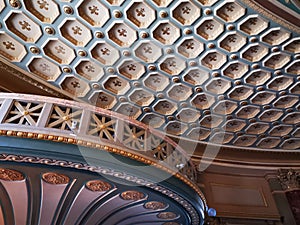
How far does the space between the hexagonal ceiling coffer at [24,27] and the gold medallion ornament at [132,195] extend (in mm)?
4280

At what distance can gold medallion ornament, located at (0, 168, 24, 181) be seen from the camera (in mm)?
4832

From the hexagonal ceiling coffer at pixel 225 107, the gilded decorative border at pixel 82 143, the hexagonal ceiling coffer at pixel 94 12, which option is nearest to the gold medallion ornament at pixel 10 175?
the gilded decorative border at pixel 82 143

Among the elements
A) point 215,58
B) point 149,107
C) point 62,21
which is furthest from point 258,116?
point 62,21

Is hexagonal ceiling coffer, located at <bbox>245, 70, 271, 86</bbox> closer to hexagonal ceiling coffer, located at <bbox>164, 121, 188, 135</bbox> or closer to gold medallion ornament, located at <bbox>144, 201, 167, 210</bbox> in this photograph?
hexagonal ceiling coffer, located at <bbox>164, 121, 188, 135</bbox>

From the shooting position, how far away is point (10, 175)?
194 inches

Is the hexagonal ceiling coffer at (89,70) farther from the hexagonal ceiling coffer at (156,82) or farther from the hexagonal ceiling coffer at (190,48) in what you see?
the hexagonal ceiling coffer at (190,48)

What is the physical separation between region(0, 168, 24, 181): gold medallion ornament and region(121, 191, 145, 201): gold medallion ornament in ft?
5.59

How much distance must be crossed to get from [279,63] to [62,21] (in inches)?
216

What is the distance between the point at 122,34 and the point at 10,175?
4177mm

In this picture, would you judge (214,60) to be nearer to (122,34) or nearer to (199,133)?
(122,34)

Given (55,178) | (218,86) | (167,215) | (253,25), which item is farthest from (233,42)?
(55,178)

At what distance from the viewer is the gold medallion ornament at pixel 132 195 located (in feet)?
18.1

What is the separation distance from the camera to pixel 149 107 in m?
9.27

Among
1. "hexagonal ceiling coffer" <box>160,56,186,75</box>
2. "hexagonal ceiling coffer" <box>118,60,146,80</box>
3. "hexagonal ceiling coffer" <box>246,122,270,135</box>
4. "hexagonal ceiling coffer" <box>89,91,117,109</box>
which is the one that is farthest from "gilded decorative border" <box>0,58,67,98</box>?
"hexagonal ceiling coffer" <box>246,122,270,135</box>
